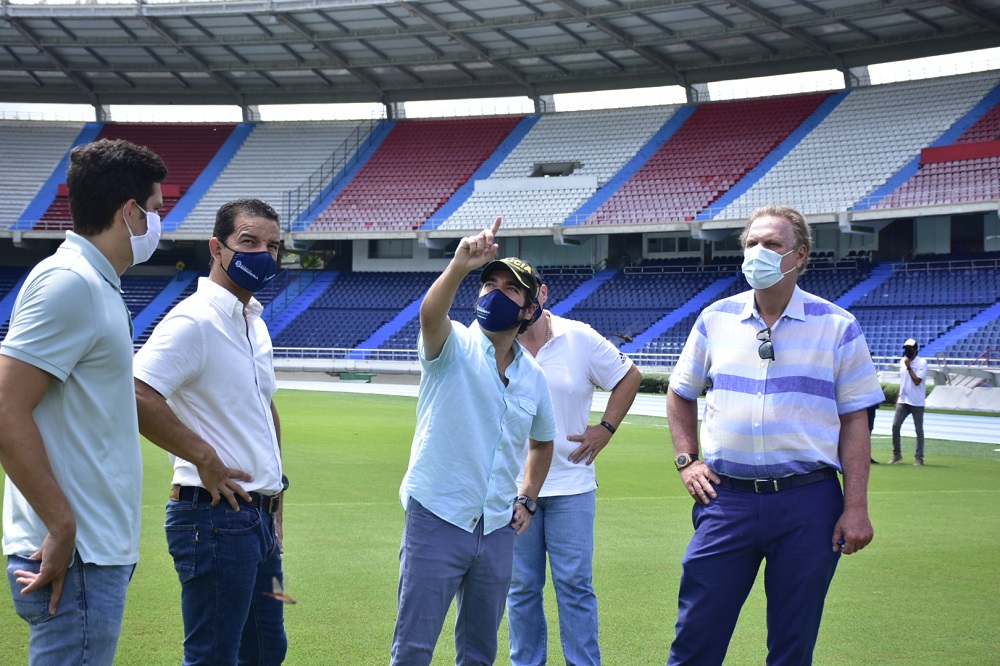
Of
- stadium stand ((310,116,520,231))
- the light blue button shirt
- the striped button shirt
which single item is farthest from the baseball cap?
stadium stand ((310,116,520,231))

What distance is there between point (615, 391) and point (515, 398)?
5.44 ft

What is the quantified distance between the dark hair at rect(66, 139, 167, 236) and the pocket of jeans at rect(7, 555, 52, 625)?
3.31 feet

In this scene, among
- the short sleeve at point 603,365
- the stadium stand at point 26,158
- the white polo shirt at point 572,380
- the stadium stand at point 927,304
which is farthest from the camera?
the stadium stand at point 26,158

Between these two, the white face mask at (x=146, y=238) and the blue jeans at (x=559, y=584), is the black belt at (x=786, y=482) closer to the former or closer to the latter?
the blue jeans at (x=559, y=584)

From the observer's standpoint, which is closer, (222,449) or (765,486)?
(222,449)

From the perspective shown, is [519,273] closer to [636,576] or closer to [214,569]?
[214,569]

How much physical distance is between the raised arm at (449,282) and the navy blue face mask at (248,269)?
2.76 feet

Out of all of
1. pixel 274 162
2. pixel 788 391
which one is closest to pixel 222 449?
pixel 788 391

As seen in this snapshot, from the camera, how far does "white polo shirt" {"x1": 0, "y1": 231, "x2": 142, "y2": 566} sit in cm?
296

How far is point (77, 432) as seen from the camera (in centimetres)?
305

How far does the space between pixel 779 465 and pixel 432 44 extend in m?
39.2

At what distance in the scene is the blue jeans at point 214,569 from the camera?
3852mm

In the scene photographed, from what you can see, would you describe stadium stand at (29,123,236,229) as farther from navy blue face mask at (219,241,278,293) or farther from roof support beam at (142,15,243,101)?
navy blue face mask at (219,241,278,293)

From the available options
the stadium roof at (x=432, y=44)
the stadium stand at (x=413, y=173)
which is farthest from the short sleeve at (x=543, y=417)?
the stadium stand at (x=413, y=173)
